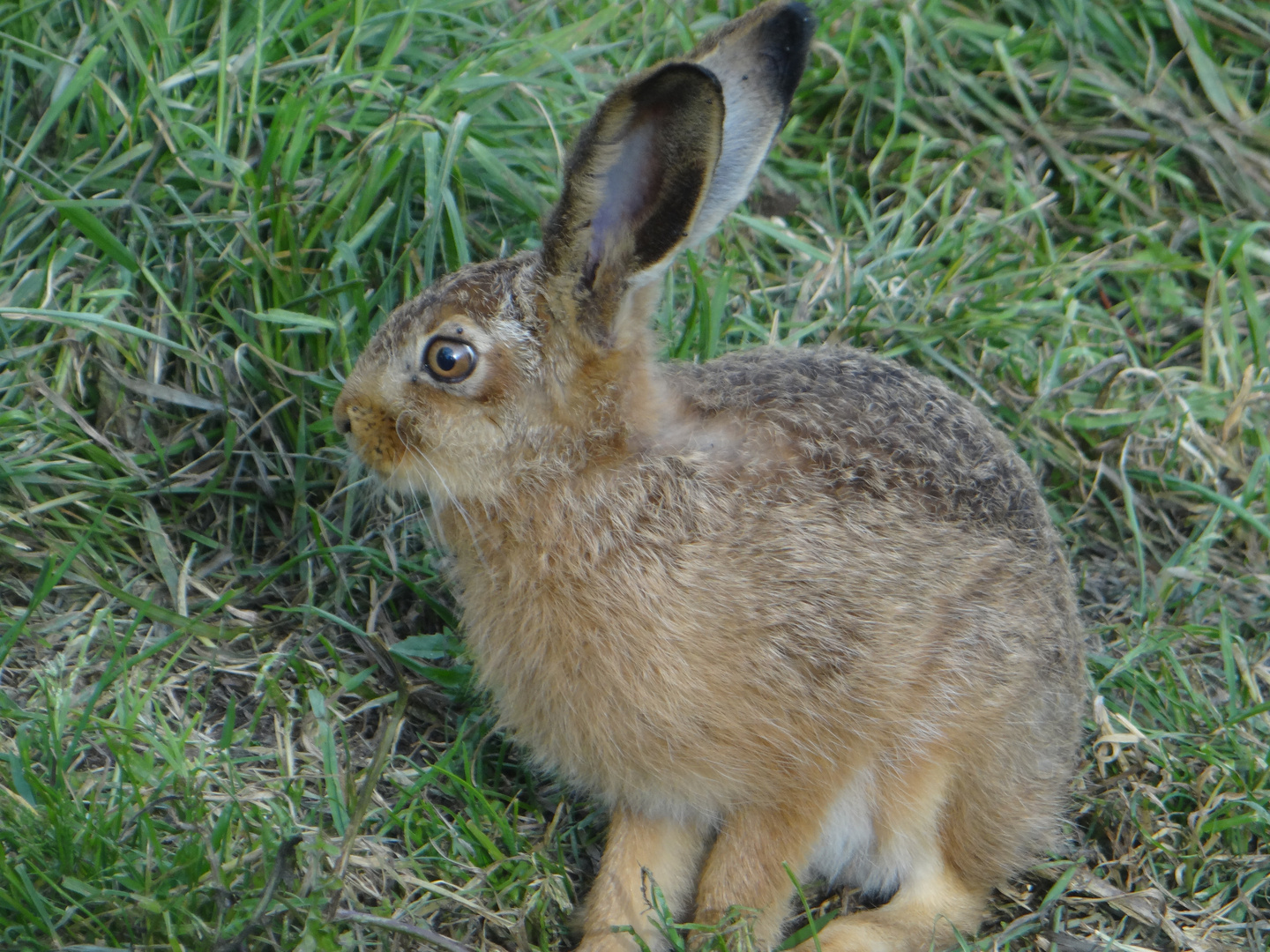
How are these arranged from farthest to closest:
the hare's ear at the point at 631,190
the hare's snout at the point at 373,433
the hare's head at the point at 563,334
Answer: the hare's snout at the point at 373,433 < the hare's head at the point at 563,334 < the hare's ear at the point at 631,190

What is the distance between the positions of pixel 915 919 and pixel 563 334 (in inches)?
76.7

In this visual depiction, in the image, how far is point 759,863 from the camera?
12.2 feet

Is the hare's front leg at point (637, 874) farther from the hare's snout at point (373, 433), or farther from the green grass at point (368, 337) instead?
the hare's snout at point (373, 433)

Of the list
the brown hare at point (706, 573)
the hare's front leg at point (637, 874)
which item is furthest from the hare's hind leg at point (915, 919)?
the hare's front leg at point (637, 874)

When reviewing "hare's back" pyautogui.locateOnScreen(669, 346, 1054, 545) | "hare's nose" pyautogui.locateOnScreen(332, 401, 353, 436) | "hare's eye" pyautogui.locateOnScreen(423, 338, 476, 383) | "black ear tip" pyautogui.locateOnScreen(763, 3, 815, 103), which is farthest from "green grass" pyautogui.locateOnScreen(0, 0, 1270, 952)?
"black ear tip" pyautogui.locateOnScreen(763, 3, 815, 103)

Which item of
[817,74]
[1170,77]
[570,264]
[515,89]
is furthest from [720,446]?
[1170,77]

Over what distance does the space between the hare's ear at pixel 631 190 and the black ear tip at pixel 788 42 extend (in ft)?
1.79

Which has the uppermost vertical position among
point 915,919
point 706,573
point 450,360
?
point 450,360

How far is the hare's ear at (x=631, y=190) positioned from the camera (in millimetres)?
3359

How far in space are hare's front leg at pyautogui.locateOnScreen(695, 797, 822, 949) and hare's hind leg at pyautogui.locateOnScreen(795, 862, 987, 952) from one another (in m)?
0.18

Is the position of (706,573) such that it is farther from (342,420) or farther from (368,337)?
(368,337)

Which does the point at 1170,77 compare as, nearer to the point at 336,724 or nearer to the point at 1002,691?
the point at 1002,691

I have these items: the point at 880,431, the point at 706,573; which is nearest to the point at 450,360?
the point at 706,573

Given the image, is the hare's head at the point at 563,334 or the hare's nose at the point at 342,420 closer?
the hare's head at the point at 563,334
